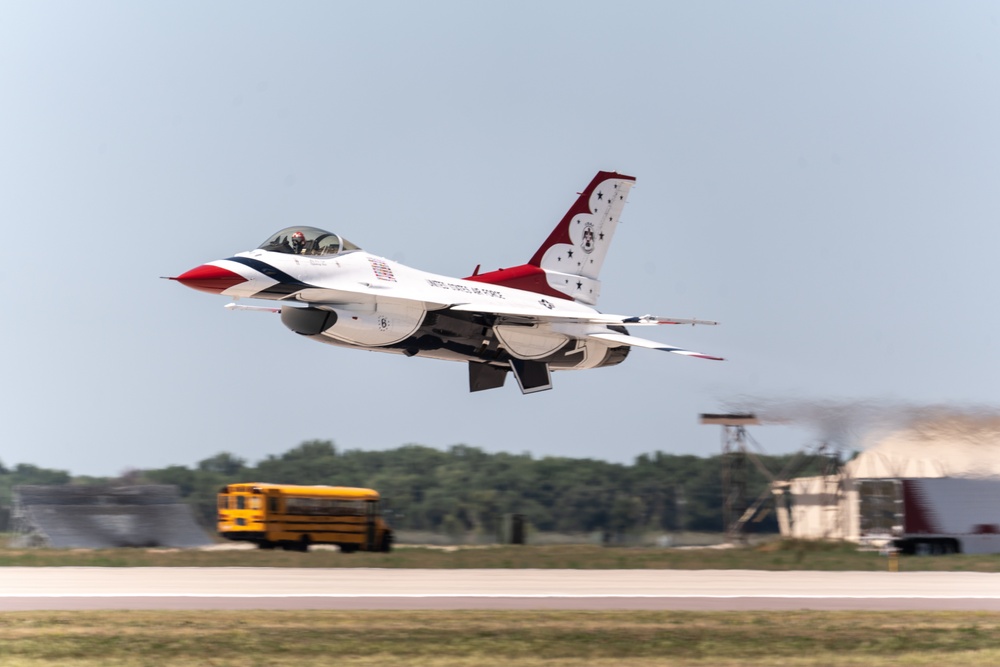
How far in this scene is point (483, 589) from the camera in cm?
2300

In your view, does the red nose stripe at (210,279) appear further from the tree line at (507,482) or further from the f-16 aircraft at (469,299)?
the tree line at (507,482)

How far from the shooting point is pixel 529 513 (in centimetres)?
4253

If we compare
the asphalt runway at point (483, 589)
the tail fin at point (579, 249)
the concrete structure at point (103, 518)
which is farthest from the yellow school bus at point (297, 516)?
the tail fin at point (579, 249)

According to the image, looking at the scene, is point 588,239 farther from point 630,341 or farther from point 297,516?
point 297,516

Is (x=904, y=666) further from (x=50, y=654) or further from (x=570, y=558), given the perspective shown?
(x=570, y=558)

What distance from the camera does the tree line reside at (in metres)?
39.9

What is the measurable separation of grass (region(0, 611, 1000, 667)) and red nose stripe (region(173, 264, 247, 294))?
7.64 meters

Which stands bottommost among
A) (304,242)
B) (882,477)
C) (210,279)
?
(882,477)

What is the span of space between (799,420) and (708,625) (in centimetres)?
1540

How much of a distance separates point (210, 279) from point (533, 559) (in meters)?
12.3

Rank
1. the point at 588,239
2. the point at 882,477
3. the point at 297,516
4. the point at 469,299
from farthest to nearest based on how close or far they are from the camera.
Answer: the point at 882,477, the point at 297,516, the point at 588,239, the point at 469,299

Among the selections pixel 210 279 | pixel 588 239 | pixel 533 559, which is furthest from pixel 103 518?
pixel 588 239

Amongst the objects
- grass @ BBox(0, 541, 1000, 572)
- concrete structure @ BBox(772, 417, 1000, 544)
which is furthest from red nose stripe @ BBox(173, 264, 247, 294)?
concrete structure @ BBox(772, 417, 1000, 544)

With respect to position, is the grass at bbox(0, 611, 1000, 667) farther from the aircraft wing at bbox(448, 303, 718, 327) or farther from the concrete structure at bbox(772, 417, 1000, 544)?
the concrete structure at bbox(772, 417, 1000, 544)
